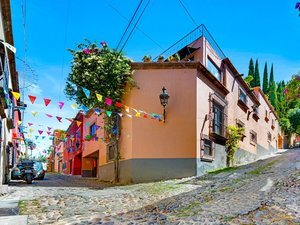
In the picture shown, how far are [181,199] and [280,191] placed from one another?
7.95 feet

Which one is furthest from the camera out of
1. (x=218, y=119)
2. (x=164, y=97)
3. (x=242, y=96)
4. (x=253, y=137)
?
(x=253, y=137)

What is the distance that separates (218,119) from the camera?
16.0m

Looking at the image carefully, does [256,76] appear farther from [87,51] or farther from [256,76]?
[87,51]

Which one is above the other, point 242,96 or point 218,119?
point 242,96

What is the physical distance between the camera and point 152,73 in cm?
1334

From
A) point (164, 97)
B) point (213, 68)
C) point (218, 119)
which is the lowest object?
point (218, 119)

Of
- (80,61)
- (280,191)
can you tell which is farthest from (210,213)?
(80,61)

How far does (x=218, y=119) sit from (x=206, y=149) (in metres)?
2.69

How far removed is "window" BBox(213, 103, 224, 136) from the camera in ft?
50.1

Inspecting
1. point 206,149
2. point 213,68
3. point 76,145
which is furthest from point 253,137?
point 76,145

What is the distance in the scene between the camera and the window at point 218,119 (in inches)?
602

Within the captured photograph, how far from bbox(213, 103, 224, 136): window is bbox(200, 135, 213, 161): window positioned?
3.37ft

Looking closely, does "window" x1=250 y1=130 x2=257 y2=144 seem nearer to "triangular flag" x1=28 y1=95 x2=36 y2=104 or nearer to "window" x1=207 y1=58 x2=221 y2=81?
"window" x1=207 y1=58 x2=221 y2=81

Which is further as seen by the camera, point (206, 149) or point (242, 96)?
point (242, 96)
